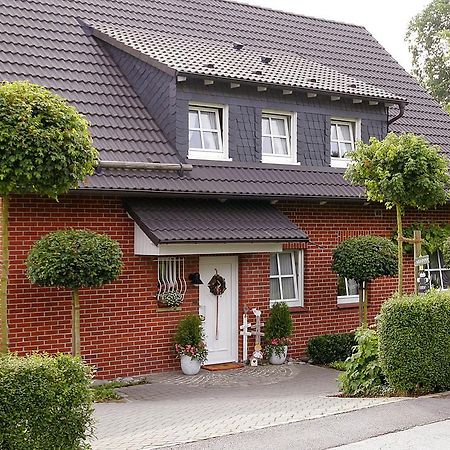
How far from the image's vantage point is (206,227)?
47.0 feet

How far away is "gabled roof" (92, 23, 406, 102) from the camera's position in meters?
15.6

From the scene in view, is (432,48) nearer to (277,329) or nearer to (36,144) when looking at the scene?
(277,329)

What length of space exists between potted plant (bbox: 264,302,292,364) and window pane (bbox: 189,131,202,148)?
338 cm

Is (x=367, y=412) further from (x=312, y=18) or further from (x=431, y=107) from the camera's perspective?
(x=312, y=18)

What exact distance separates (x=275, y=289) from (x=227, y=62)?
4.59 metres

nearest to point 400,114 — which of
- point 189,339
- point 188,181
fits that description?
point 188,181

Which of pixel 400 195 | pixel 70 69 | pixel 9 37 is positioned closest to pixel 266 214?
pixel 400 195

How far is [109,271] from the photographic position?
1240 cm

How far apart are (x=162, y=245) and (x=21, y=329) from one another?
259 cm

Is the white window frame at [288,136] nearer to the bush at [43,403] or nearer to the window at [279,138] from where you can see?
the window at [279,138]

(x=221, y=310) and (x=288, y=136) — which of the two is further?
(x=288, y=136)

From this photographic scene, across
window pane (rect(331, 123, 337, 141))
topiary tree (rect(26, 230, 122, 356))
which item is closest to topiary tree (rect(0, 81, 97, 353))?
topiary tree (rect(26, 230, 122, 356))

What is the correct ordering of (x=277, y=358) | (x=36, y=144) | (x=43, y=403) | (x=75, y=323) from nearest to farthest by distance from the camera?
1. (x=43, y=403)
2. (x=36, y=144)
3. (x=75, y=323)
4. (x=277, y=358)

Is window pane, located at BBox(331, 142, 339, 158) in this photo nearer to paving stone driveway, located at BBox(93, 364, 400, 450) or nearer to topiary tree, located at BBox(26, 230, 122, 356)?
paving stone driveway, located at BBox(93, 364, 400, 450)
